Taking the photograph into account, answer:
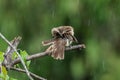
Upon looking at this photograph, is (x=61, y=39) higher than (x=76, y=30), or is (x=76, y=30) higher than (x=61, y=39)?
(x=61, y=39)

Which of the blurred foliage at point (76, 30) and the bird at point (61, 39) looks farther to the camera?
the blurred foliage at point (76, 30)

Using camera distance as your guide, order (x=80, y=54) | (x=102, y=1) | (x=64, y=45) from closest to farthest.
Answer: (x=64, y=45)
(x=102, y=1)
(x=80, y=54)

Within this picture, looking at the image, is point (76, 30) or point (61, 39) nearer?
point (61, 39)

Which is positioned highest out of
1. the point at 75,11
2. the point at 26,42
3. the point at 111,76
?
the point at 75,11

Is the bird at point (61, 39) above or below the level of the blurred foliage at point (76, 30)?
above

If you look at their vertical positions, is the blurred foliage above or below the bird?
below

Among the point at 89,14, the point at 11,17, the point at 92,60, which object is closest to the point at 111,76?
the point at 92,60

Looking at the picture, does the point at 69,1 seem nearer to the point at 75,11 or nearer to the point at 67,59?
the point at 75,11

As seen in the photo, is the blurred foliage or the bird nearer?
the bird
